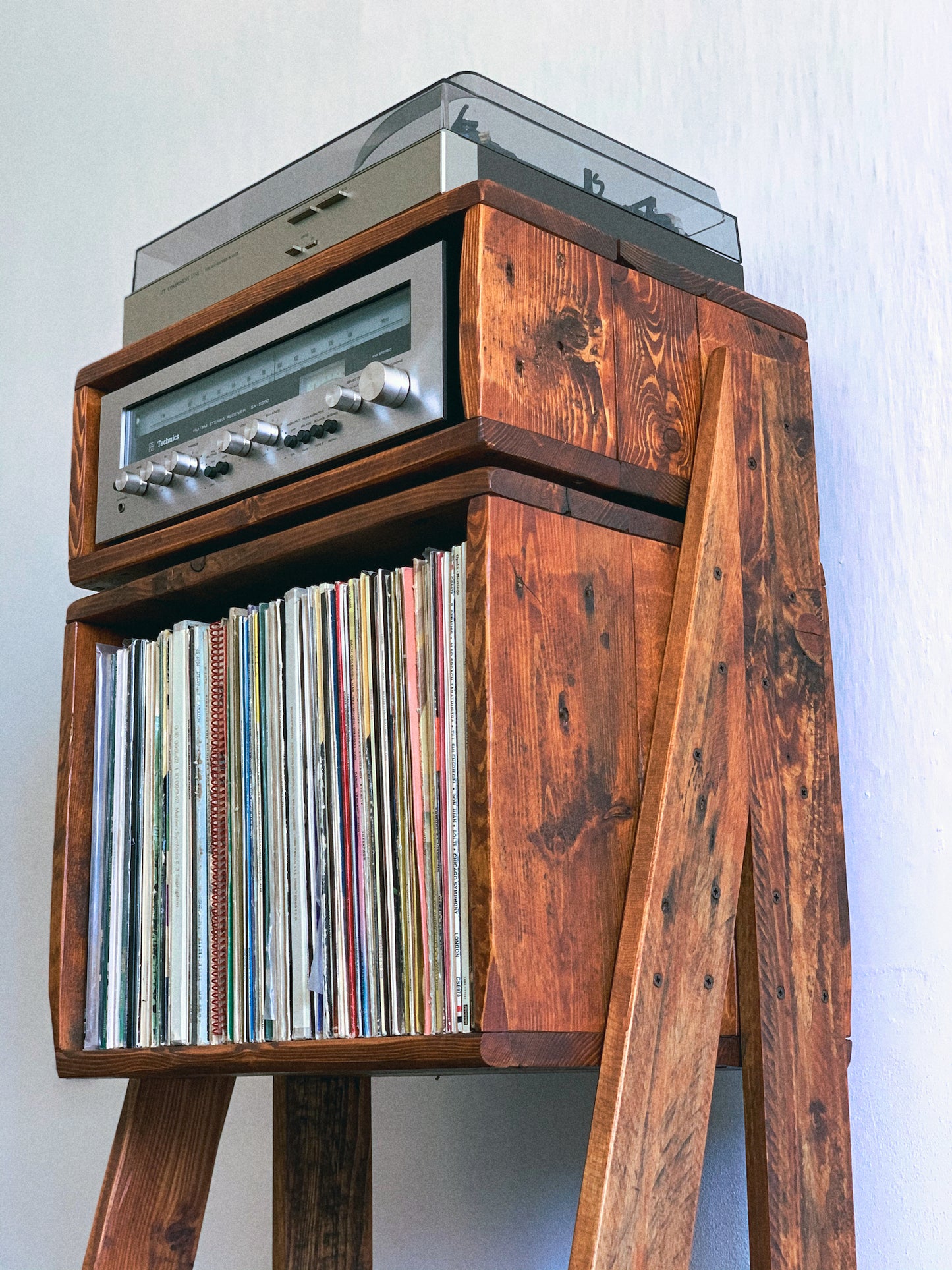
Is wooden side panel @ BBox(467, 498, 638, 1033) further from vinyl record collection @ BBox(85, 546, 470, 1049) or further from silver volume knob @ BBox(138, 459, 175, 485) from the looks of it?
silver volume knob @ BBox(138, 459, 175, 485)

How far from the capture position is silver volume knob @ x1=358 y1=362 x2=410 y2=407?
3.11 feet

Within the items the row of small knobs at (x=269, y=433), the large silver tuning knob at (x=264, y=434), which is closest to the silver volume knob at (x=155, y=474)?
the row of small knobs at (x=269, y=433)

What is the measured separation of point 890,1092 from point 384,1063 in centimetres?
45

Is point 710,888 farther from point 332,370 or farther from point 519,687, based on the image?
point 332,370

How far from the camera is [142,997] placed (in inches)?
43.2

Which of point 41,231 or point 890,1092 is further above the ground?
point 41,231

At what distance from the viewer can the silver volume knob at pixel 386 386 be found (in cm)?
95

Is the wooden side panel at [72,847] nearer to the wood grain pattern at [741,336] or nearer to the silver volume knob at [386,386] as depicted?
the silver volume knob at [386,386]

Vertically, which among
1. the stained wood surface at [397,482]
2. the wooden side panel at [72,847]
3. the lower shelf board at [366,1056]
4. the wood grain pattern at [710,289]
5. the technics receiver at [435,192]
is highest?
the technics receiver at [435,192]

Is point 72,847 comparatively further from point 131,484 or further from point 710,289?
point 710,289

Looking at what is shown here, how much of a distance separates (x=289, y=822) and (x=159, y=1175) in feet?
1.26

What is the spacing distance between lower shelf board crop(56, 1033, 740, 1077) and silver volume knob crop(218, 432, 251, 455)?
44 cm

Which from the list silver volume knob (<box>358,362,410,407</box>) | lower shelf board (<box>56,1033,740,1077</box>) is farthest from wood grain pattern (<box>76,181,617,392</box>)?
lower shelf board (<box>56,1033,740,1077</box>)

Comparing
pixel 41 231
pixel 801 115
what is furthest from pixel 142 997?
pixel 41 231
